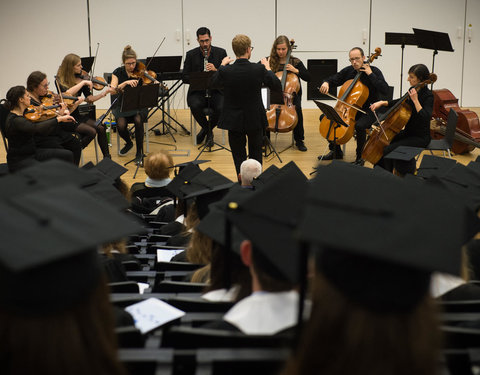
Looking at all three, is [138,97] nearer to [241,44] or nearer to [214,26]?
[241,44]

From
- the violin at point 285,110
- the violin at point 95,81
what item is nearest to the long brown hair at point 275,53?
the violin at point 285,110

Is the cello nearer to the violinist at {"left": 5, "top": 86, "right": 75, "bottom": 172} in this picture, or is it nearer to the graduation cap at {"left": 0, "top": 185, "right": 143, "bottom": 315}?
the violinist at {"left": 5, "top": 86, "right": 75, "bottom": 172}

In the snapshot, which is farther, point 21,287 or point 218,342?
point 218,342

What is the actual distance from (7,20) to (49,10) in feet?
2.89

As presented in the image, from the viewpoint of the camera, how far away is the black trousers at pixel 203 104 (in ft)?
26.7

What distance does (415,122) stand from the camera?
640 cm

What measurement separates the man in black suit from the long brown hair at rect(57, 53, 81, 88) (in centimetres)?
217

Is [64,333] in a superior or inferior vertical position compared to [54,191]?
inferior

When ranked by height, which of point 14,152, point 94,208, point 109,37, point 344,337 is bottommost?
point 14,152

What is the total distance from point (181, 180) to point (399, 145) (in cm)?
320

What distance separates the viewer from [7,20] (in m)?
11.1

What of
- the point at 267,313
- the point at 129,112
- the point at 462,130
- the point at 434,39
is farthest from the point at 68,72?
the point at 267,313

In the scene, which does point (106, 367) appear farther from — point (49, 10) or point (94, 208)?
point (49, 10)

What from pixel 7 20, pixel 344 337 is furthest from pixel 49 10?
pixel 344 337
